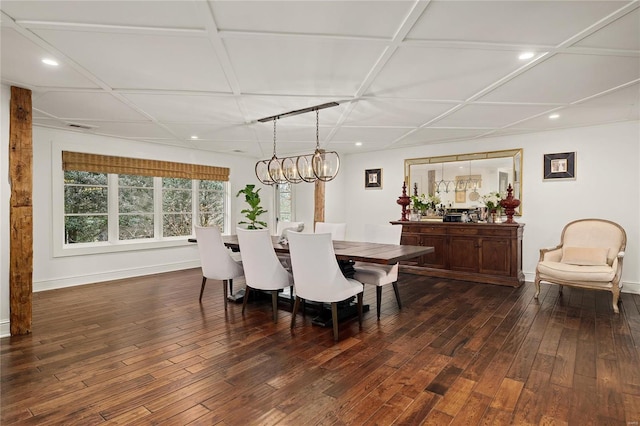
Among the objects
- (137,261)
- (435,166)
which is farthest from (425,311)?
(137,261)

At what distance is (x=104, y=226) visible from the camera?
5.53m

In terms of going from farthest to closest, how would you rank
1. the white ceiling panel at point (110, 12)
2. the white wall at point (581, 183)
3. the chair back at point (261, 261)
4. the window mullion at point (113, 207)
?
the window mullion at point (113, 207) → the white wall at point (581, 183) → the chair back at point (261, 261) → the white ceiling panel at point (110, 12)

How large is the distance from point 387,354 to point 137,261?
480cm

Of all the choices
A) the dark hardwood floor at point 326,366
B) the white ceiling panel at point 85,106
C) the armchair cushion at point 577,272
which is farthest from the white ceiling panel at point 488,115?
the white ceiling panel at point 85,106

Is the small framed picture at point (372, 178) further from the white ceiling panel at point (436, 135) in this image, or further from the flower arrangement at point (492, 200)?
the flower arrangement at point (492, 200)

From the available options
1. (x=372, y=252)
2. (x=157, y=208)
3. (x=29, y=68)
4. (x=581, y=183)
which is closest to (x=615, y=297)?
(x=581, y=183)

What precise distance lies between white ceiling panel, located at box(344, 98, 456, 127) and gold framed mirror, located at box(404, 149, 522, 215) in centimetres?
167

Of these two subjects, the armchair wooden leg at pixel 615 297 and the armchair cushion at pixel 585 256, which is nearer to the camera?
the armchair wooden leg at pixel 615 297

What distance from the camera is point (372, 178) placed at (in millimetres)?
7004

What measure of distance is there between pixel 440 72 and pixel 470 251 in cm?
336

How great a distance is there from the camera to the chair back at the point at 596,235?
430 cm

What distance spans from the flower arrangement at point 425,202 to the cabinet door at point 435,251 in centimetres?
58

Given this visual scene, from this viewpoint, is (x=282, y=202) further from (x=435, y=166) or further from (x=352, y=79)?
(x=352, y=79)

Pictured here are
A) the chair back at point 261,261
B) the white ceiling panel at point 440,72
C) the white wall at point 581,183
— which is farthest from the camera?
the white wall at point 581,183
